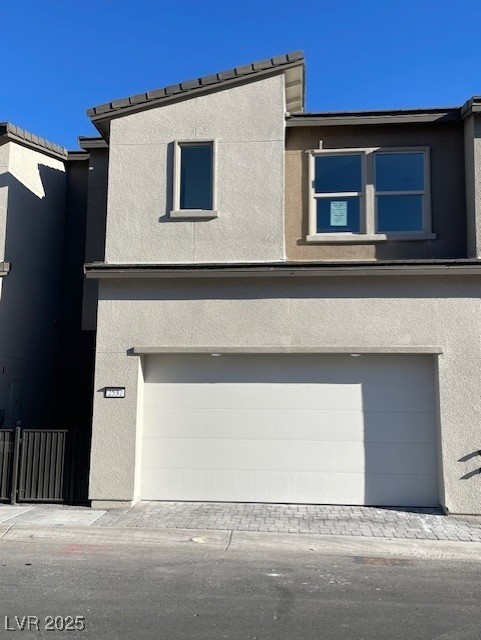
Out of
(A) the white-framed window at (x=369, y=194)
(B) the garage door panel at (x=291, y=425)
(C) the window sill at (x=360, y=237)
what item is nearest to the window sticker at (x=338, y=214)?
(A) the white-framed window at (x=369, y=194)

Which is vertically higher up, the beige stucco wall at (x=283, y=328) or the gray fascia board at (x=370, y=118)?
the gray fascia board at (x=370, y=118)

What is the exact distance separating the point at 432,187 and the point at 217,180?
3.66 meters

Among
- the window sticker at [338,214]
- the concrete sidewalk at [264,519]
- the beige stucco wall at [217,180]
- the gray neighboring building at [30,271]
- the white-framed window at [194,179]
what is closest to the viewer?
the concrete sidewalk at [264,519]

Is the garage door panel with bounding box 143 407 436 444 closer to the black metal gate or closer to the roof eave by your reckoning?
the black metal gate

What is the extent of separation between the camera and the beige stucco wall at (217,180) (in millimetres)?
10406

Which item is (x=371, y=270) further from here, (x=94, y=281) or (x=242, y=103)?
(x=94, y=281)

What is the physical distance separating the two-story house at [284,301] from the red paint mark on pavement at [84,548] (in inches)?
72.4

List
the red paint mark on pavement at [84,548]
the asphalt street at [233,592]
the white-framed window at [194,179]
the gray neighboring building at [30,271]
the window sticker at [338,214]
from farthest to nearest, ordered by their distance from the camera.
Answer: the gray neighboring building at [30,271] < the window sticker at [338,214] < the white-framed window at [194,179] < the red paint mark on pavement at [84,548] < the asphalt street at [233,592]

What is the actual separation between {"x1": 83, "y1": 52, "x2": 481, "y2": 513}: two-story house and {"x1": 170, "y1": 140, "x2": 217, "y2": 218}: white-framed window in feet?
0.09

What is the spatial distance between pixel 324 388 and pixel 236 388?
1435 millimetres

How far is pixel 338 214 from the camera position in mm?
10805

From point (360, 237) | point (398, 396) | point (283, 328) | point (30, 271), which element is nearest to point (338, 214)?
point (360, 237)

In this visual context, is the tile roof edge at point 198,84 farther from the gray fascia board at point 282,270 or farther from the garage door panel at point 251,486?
the garage door panel at point 251,486

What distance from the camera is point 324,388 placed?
1012 cm
